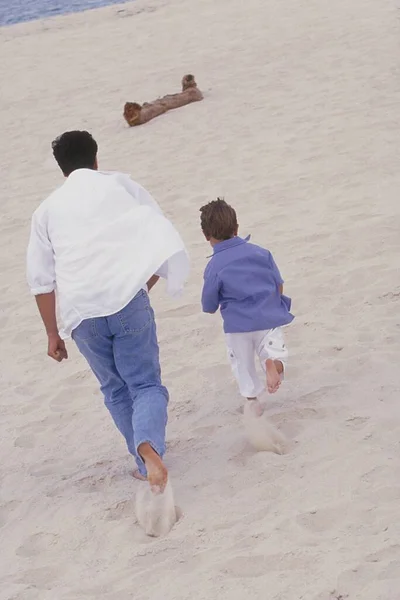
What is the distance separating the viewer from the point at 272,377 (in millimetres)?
3588

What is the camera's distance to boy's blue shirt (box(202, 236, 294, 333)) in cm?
357

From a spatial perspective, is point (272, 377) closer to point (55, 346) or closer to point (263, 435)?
point (263, 435)

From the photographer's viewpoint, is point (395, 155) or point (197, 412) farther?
point (395, 155)

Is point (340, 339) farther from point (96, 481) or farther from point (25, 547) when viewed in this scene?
point (25, 547)

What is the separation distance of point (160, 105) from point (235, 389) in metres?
6.44

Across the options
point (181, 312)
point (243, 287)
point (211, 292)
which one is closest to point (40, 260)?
point (211, 292)

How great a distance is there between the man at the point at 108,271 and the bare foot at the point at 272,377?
45 cm

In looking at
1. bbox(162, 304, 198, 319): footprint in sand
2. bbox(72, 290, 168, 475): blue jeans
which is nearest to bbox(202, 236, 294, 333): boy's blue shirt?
bbox(72, 290, 168, 475): blue jeans

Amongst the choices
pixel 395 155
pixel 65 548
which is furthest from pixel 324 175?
pixel 65 548

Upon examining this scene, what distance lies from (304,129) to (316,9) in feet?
22.9


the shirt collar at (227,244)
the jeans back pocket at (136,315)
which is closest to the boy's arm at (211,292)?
the shirt collar at (227,244)

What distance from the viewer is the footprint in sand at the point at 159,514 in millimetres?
3283

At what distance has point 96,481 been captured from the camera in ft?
12.3

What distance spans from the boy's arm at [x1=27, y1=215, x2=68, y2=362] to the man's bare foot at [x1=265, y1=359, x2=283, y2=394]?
86 centimetres
